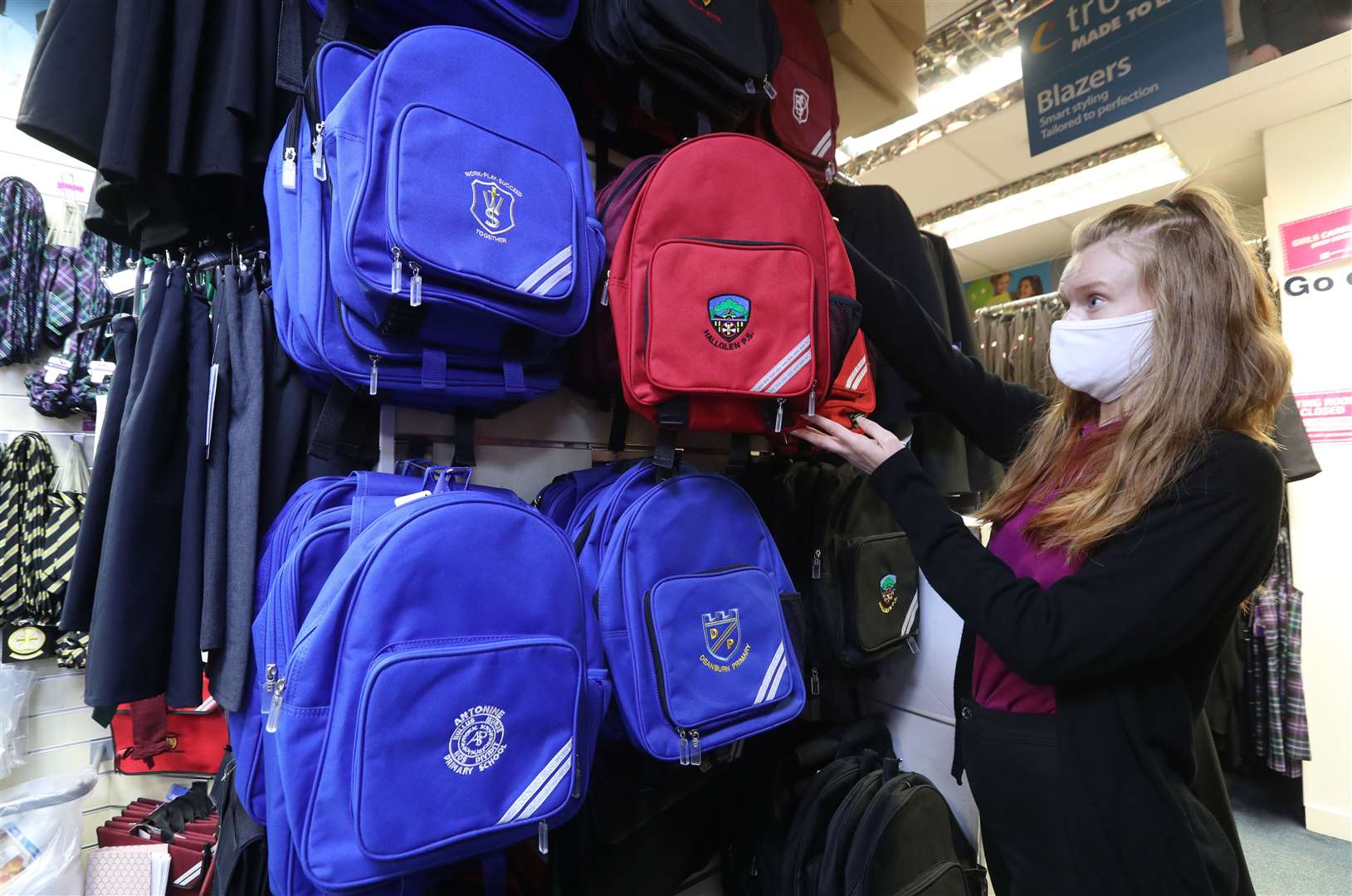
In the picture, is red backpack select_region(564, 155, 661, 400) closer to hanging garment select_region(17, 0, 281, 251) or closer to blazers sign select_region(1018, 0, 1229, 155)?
hanging garment select_region(17, 0, 281, 251)

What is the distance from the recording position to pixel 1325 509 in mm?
3055

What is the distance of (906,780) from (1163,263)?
3.73ft

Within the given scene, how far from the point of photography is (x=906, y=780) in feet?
4.60

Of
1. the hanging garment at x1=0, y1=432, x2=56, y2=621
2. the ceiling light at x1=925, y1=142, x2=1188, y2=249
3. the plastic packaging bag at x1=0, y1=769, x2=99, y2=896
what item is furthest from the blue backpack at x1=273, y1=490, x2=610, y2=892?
the ceiling light at x1=925, y1=142, x2=1188, y2=249

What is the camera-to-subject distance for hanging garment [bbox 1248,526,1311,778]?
2.96 metres

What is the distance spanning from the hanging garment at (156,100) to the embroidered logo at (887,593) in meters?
1.57

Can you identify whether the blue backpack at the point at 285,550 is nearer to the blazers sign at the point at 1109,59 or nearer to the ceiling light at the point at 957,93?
the blazers sign at the point at 1109,59

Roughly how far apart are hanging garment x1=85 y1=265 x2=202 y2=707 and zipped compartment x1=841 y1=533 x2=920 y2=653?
1.27 m

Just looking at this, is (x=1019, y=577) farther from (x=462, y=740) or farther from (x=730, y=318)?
(x=462, y=740)

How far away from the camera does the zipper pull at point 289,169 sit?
107 centimetres

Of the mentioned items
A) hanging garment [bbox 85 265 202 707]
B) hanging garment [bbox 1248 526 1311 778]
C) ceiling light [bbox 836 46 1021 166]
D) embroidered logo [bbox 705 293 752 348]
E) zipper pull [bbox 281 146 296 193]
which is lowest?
hanging garment [bbox 1248 526 1311 778]

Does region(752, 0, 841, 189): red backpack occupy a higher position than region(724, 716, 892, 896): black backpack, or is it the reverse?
region(752, 0, 841, 189): red backpack

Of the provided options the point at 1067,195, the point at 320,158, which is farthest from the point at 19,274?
the point at 1067,195

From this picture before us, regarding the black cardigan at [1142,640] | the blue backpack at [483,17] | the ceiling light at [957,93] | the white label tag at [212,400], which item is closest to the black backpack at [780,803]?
the black cardigan at [1142,640]
